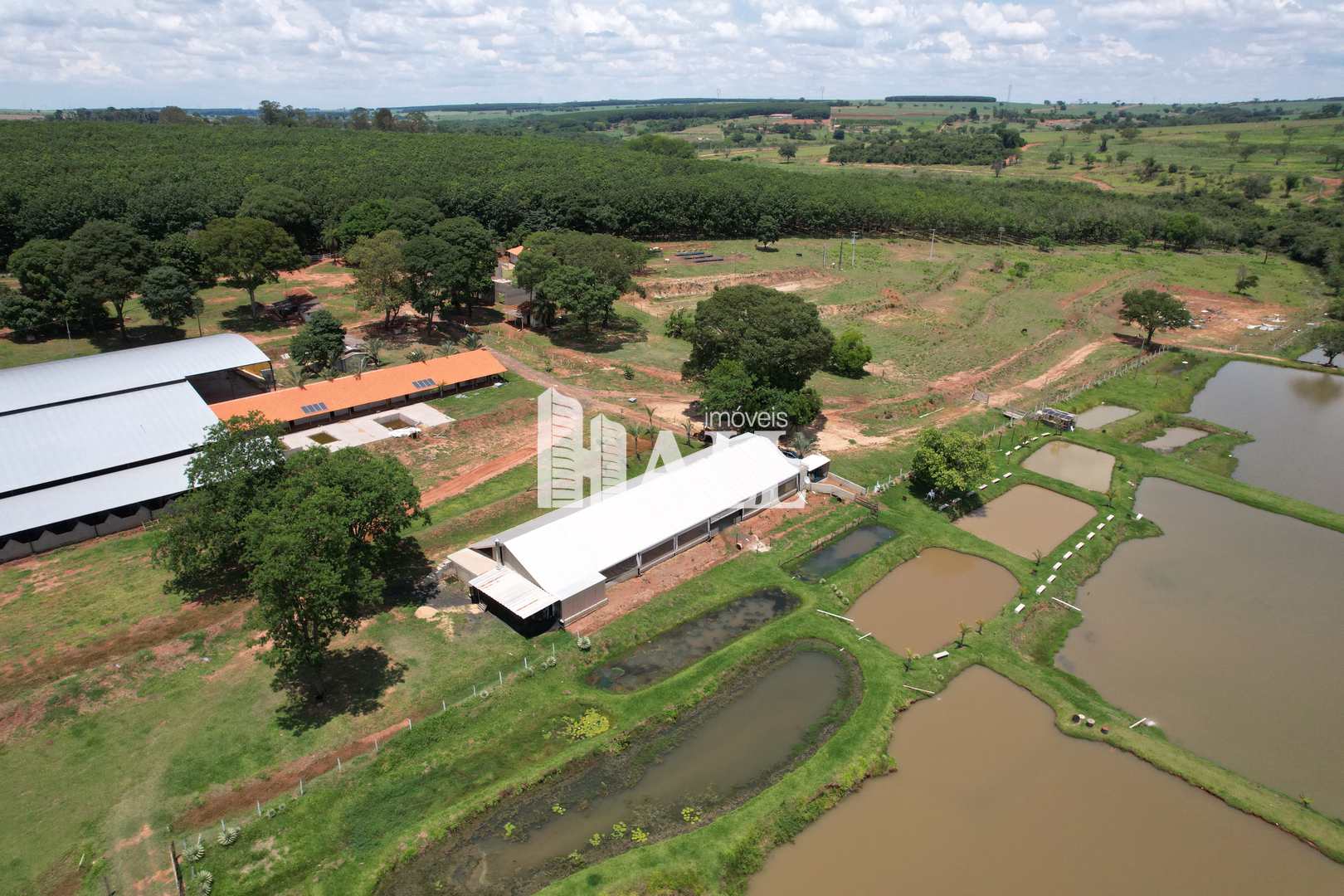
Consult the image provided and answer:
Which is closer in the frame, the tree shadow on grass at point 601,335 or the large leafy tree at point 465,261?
the large leafy tree at point 465,261

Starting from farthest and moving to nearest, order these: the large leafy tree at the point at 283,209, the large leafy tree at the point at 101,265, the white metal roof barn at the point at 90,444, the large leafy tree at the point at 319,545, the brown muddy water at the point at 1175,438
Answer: the large leafy tree at the point at 283,209 → the large leafy tree at the point at 101,265 → the brown muddy water at the point at 1175,438 → the white metal roof barn at the point at 90,444 → the large leafy tree at the point at 319,545

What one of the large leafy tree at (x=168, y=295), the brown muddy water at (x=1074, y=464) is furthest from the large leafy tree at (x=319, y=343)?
the brown muddy water at (x=1074, y=464)

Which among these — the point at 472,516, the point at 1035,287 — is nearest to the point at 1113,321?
the point at 1035,287

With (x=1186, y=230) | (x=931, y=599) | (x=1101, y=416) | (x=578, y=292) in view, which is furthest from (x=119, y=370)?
(x=1186, y=230)

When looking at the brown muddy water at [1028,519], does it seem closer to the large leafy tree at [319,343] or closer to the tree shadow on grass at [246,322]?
the large leafy tree at [319,343]

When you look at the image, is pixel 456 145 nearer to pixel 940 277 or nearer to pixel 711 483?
pixel 940 277

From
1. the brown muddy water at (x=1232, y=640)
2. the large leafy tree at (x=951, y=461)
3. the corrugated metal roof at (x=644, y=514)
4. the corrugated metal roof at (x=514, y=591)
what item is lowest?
the brown muddy water at (x=1232, y=640)

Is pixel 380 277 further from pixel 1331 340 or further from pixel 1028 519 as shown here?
pixel 1331 340
